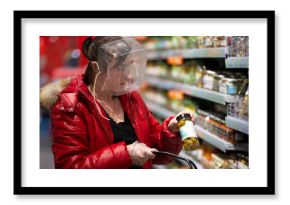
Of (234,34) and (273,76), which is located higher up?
(234,34)

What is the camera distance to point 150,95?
18.6 ft

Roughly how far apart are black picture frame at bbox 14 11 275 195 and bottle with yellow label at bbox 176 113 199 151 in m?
0.25

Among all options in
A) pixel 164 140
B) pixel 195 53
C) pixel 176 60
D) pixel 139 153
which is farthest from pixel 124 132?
pixel 176 60

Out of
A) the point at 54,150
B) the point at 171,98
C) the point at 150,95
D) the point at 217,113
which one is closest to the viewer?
the point at 54,150

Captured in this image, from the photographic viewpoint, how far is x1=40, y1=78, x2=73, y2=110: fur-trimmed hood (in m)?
2.96

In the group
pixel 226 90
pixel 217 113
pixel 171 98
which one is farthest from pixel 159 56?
pixel 226 90

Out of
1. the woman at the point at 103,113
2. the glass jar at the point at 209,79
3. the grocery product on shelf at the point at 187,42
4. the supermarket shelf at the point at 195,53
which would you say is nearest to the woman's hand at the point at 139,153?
the woman at the point at 103,113

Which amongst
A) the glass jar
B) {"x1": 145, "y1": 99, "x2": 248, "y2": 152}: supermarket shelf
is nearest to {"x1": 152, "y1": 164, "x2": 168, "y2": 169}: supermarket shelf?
{"x1": 145, "y1": 99, "x2": 248, "y2": 152}: supermarket shelf

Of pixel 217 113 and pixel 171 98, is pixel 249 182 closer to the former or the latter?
pixel 217 113

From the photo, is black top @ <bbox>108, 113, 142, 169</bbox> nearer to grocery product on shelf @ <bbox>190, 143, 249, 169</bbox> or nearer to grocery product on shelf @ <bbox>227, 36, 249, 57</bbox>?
grocery product on shelf @ <bbox>190, 143, 249, 169</bbox>

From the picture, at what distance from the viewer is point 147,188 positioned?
9.89 ft

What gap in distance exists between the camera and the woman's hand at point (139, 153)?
9.61 feet
